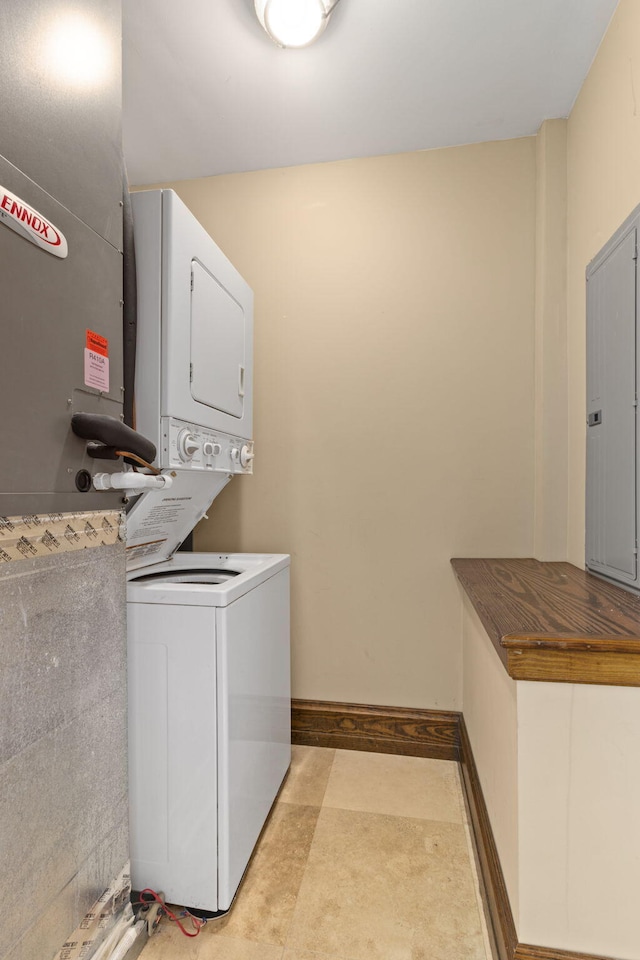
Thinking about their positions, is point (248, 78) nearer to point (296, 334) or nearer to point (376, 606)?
point (296, 334)

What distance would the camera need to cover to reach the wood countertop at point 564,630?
1041 mm

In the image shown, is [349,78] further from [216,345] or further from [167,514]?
[167,514]

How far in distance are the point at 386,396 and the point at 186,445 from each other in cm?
109

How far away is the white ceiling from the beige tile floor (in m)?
2.65

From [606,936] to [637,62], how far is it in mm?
2206

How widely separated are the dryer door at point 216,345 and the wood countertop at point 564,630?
3.47ft

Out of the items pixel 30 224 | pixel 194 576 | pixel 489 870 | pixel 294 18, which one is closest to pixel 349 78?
pixel 294 18

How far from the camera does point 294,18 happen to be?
1.57 meters

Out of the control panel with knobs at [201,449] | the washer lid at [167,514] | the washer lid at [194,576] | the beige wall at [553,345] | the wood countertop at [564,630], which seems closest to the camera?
the wood countertop at [564,630]

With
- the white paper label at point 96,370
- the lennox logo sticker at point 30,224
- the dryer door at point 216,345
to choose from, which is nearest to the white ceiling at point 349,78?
the dryer door at point 216,345

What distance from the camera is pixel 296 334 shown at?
2.37 m

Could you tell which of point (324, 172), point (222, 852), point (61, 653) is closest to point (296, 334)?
point (324, 172)

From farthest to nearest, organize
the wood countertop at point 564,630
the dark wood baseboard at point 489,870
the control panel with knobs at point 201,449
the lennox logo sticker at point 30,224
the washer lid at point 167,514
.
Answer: the washer lid at point 167,514 < the control panel with knobs at point 201,449 < the dark wood baseboard at point 489,870 < the wood countertop at point 564,630 < the lennox logo sticker at point 30,224

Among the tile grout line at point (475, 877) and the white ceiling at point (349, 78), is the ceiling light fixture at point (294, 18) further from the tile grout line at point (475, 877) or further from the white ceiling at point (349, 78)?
the tile grout line at point (475, 877)
